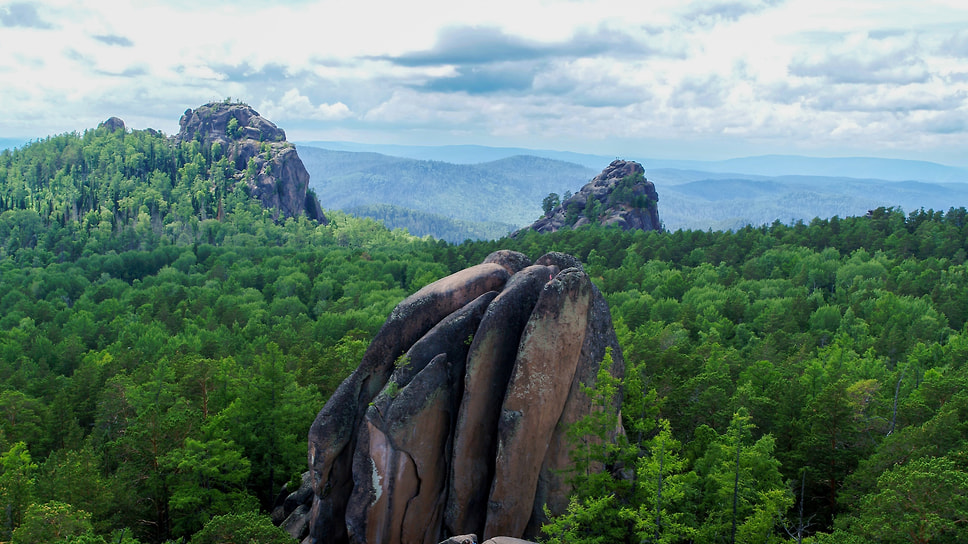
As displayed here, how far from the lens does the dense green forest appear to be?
20.8m

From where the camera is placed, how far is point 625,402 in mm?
25734

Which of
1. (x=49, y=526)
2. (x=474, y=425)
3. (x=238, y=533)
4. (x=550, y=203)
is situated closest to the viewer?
(x=238, y=533)

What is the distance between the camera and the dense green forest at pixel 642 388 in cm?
2078

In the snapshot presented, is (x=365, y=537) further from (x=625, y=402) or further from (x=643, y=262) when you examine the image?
(x=643, y=262)

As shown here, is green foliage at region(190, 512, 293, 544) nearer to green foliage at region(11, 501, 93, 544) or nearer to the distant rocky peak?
green foliage at region(11, 501, 93, 544)

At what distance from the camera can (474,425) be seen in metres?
23.0

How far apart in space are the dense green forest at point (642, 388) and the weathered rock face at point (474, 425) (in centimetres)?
183

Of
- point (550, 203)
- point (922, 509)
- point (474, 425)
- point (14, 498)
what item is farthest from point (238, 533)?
point (550, 203)

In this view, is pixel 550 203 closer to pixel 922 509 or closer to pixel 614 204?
pixel 614 204

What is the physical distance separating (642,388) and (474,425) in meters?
7.13

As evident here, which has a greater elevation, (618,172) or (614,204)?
(618,172)

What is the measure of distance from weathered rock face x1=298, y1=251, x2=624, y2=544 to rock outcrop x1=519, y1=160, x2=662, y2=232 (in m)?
133

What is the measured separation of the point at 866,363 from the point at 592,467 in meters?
A: 29.3

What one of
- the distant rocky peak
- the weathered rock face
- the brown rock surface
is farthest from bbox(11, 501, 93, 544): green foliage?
the distant rocky peak
